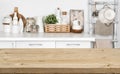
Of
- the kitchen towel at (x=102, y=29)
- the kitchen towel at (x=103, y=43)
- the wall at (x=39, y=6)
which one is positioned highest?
the wall at (x=39, y=6)

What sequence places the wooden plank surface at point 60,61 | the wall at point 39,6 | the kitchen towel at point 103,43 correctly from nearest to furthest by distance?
the wooden plank surface at point 60,61
the kitchen towel at point 103,43
the wall at point 39,6

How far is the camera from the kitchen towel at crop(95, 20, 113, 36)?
3463 millimetres

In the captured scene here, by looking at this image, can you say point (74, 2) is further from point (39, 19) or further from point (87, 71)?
point (87, 71)

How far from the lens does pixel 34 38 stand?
3.06m

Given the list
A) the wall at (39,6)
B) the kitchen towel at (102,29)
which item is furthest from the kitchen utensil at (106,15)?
the wall at (39,6)

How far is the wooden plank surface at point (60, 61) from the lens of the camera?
49.2 inches

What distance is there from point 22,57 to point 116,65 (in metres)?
0.53

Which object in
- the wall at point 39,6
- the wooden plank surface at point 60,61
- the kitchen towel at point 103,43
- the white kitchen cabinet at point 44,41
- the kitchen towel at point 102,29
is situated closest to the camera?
the wooden plank surface at point 60,61

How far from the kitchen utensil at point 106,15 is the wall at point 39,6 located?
364 millimetres

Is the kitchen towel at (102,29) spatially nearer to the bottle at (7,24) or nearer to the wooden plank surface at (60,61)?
the bottle at (7,24)

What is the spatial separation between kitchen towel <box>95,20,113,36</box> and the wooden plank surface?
179 cm

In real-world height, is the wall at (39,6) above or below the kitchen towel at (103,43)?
above

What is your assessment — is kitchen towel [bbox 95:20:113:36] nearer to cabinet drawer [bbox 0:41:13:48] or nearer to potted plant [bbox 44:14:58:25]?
potted plant [bbox 44:14:58:25]

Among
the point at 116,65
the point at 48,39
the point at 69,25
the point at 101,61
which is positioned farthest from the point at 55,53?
the point at 69,25
